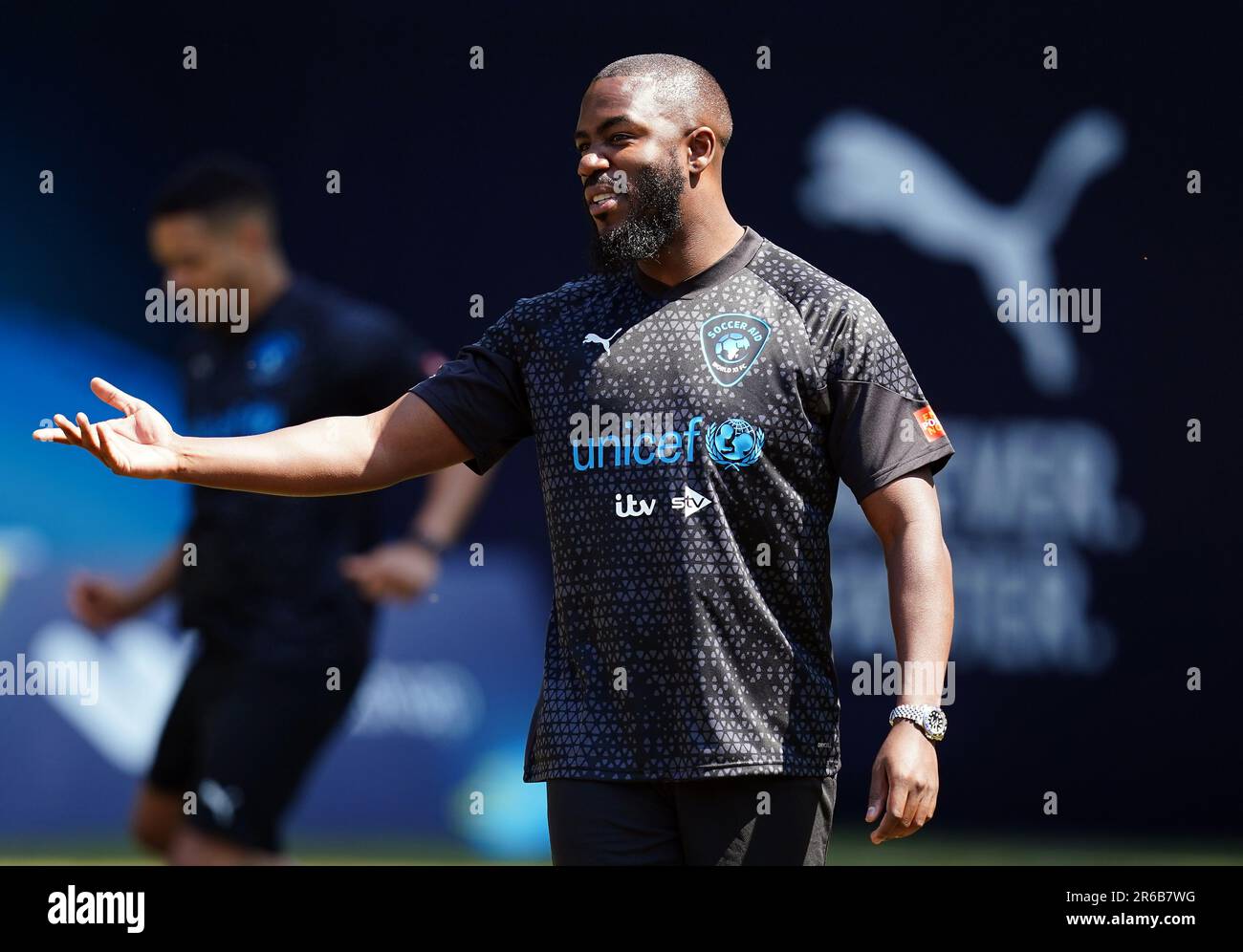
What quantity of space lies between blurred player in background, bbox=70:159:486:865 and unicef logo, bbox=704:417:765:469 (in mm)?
2685

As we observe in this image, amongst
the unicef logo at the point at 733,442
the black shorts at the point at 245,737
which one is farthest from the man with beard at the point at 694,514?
the black shorts at the point at 245,737

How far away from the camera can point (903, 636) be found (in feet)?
8.90

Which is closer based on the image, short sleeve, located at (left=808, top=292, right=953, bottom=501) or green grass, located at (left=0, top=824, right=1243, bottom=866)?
short sleeve, located at (left=808, top=292, right=953, bottom=501)

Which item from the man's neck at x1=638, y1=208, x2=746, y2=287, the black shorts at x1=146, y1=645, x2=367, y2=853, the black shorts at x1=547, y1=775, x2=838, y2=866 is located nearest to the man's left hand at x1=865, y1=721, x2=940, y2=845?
the black shorts at x1=547, y1=775, x2=838, y2=866

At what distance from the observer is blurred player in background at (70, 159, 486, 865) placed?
5184mm

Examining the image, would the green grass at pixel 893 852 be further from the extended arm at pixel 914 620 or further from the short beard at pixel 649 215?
the short beard at pixel 649 215

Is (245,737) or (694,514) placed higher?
(694,514)

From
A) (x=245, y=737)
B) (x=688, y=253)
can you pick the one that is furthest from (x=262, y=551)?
(x=688, y=253)

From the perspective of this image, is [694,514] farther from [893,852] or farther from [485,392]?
[893,852]

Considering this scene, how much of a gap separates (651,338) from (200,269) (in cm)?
301

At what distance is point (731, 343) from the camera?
2795 millimetres

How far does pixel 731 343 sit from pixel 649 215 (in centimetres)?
27

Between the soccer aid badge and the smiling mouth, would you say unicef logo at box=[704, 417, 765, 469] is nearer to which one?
the soccer aid badge
